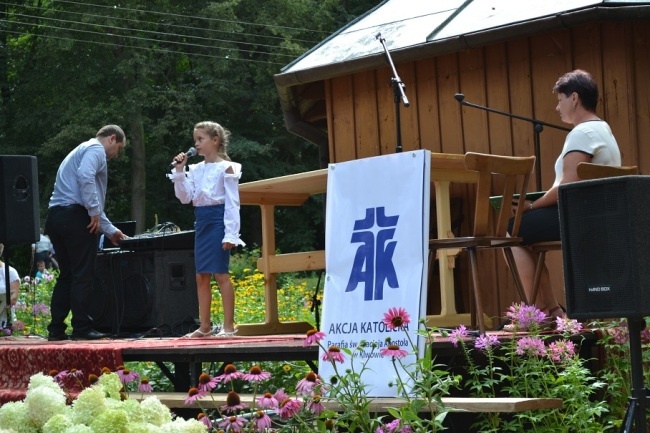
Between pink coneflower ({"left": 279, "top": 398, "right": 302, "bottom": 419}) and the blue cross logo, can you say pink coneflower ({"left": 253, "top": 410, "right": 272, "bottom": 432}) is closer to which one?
pink coneflower ({"left": 279, "top": 398, "right": 302, "bottom": 419})

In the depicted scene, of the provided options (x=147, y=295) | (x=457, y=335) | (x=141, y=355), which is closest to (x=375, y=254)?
(x=457, y=335)

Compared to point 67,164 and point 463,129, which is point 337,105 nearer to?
point 463,129

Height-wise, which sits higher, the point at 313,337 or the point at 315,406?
the point at 313,337

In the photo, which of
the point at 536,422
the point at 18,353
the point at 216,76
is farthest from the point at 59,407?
the point at 216,76

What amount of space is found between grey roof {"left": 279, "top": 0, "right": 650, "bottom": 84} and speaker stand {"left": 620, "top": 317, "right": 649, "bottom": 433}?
3376mm

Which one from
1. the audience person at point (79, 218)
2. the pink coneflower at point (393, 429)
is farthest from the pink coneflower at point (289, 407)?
the audience person at point (79, 218)

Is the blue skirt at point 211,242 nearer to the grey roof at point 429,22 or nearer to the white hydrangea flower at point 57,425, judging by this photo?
the grey roof at point 429,22

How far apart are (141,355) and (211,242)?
1.21 meters

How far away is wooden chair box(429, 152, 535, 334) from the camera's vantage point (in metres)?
5.66

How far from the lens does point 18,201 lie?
34.1ft

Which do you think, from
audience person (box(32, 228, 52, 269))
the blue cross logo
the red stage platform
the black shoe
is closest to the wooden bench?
the blue cross logo

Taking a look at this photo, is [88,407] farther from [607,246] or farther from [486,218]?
[486,218]

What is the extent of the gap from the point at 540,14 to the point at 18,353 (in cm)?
431

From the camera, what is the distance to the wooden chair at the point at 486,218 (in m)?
5.66
